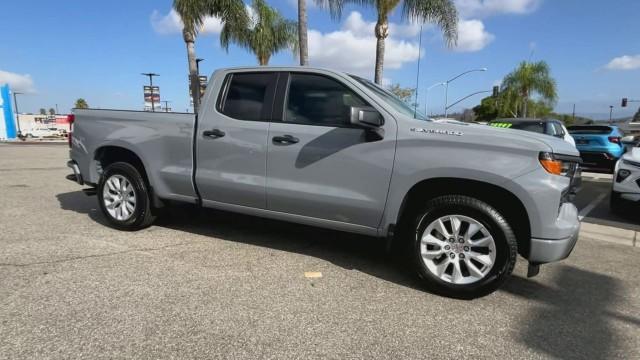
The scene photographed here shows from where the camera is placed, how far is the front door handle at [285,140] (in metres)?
3.77

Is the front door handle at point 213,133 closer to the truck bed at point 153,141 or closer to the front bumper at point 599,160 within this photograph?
the truck bed at point 153,141

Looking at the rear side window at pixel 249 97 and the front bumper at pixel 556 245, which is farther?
the rear side window at pixel 249 97

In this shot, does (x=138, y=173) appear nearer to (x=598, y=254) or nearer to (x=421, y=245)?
(x=421, y=245)

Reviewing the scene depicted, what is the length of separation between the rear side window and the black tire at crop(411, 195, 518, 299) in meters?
1.77

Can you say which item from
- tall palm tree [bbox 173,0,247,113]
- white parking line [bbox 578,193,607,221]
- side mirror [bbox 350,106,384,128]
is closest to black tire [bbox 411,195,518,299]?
side mirror [bbox 350,106,384,128]

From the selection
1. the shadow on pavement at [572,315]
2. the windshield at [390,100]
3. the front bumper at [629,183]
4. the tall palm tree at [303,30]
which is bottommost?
the shadow on pavement at [572,315]

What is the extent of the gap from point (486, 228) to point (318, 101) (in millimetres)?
Result: 1840

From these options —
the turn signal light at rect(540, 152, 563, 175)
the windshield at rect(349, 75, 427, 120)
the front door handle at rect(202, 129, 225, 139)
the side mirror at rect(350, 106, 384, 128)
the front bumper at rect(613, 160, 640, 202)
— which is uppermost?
the windshield at rect(349, 75, 427, 120)

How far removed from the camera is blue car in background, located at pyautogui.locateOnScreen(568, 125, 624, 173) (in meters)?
10.8

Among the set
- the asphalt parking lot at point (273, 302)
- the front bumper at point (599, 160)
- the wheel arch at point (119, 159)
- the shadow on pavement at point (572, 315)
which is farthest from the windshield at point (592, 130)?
the wheel arch at point (119, 159)

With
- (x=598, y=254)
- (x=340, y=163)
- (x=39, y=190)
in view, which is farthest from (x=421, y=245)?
(x=39, y=190)

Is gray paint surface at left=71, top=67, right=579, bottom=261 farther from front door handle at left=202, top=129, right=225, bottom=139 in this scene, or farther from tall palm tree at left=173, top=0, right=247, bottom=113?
tall palm tree at left=173, top=0, right=247, bottom=113

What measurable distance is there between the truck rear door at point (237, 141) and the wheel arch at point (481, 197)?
1.44 metres

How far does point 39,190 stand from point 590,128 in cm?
1370
